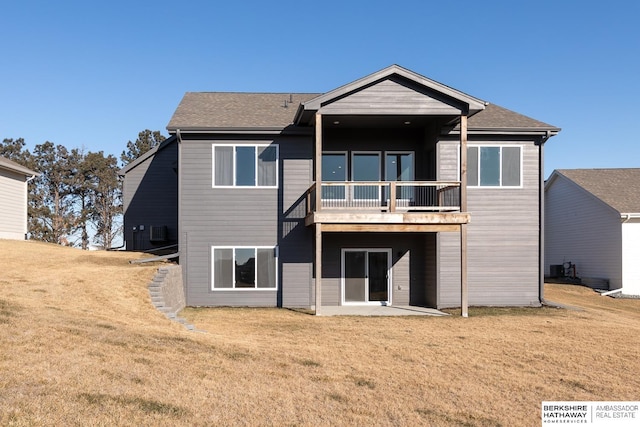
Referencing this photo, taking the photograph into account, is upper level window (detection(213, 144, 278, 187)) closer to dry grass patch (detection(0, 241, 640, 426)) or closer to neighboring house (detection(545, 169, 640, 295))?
dry grass patch (detection(0, 241, 640, 426))

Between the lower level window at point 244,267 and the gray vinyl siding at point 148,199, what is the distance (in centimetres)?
482

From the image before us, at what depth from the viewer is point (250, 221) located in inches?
601

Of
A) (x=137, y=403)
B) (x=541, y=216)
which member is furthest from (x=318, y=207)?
(x=137, y=403)

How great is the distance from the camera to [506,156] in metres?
15.7

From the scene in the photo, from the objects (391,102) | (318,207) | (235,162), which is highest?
(391,102)

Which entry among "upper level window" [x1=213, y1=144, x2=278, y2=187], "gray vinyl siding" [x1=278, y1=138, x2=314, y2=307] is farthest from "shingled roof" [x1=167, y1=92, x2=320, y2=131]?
"gray vinyl siding" [x1=278, y1=138, x2=314, y2=307]

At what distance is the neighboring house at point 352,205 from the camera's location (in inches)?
598

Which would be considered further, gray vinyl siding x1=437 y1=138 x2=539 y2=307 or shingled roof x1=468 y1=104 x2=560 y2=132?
gray vinyl siding x1=437 y1=138 x2=539 y2=307

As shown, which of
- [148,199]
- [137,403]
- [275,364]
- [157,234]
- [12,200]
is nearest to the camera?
[137,403]

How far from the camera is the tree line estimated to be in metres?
41.8

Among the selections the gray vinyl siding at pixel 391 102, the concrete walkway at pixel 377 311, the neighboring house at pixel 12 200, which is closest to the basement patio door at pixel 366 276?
the concrete walkway at pixel 377 311

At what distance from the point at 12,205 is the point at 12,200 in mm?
220

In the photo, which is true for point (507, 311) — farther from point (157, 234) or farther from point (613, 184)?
point (613, 184)

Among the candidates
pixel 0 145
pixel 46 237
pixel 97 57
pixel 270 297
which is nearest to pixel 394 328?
pixel 270 297
